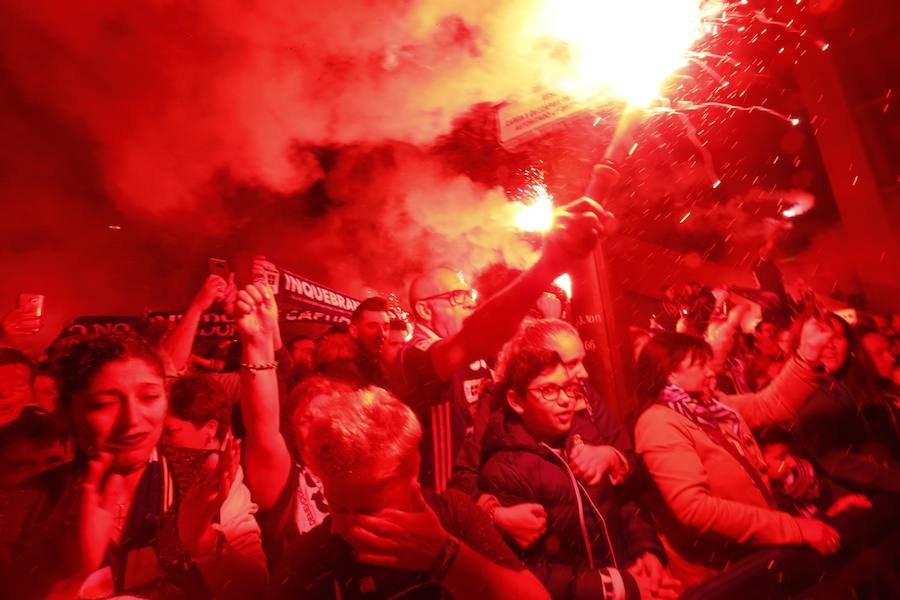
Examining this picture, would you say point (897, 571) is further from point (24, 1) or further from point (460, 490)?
point (24, 1)

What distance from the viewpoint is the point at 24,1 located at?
1.94 m

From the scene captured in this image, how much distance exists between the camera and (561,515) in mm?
2137

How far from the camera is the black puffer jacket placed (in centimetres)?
205

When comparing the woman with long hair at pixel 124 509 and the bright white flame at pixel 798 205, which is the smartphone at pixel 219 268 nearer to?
the woman with long hair at pixel 124 509

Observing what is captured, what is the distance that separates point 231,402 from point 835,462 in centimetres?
339

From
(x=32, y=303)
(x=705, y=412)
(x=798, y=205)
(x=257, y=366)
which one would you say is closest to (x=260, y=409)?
(x=257, y=366)

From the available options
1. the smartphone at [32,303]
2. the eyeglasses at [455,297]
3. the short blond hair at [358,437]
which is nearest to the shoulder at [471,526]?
the short blond hair at [358,437]

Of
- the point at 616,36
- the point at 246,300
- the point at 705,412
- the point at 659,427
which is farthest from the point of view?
the point at 616,36

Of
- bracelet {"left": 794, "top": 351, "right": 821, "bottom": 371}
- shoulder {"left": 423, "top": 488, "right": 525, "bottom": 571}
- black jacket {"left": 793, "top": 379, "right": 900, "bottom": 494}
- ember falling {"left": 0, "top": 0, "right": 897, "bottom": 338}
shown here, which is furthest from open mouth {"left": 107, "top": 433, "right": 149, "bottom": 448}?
bracelet {"left": 794, "top": 351, "right": 821, "bottom": 371}

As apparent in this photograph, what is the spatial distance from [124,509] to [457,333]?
1.31m

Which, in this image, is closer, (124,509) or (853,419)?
(124,509)

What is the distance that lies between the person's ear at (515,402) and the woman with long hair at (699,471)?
2.32 ft

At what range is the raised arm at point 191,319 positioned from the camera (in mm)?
1777

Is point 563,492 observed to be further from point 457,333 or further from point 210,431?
point 210,431
